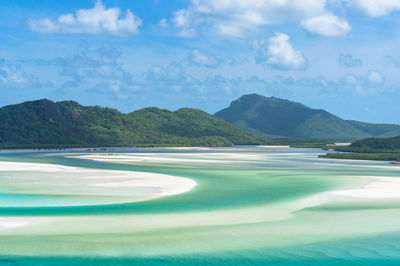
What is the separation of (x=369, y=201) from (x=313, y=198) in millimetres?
3720

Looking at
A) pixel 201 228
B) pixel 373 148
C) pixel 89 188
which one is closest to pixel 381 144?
pixel 373 148

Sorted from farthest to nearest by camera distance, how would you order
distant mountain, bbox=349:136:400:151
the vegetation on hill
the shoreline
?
distant mountain, bbox=349:136:400:151 → the vegetation on hill → the shoreline

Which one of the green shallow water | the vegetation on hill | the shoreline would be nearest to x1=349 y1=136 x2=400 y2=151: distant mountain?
the vegetation on hill

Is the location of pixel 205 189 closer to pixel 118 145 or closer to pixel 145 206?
pixel 145 206

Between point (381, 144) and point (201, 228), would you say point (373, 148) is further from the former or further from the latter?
point (201, 228)

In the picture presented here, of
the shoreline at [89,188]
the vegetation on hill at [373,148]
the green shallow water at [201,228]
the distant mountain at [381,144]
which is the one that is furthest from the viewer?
the distant mountain at [381,144]

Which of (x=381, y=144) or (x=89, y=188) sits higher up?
(x=381, y=144)

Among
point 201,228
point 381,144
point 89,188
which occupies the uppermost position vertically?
point 381,144

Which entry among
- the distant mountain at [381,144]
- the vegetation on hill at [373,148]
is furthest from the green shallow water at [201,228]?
the distant mountain at [381,144]

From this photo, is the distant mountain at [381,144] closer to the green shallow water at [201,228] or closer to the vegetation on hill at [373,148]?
the vegetation on hill at [373,148]

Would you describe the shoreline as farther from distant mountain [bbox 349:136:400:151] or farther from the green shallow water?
distant mountain [bbox 349:136:400:151]

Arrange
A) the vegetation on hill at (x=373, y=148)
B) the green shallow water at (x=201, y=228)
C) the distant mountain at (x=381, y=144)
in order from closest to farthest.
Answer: the green shallow water at (x=201, y=228)
the vegetation on hill at (x=373, y=148)
the distant mountain at (x=381, y=144)

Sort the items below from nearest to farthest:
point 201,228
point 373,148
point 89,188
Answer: point 201,228
point 89,188
point 373,148

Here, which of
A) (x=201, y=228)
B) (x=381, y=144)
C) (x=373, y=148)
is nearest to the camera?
(x=201, y=228)
